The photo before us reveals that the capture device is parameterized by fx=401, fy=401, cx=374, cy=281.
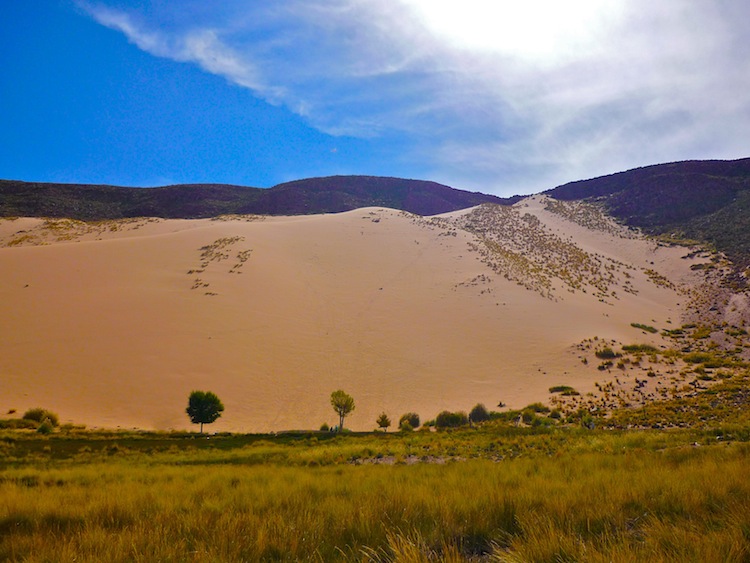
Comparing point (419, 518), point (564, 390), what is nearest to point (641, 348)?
point (564, 390)

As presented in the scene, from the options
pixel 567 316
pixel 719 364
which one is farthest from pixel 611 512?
pixel 567 316

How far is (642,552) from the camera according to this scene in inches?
101

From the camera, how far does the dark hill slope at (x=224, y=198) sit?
81188 mm

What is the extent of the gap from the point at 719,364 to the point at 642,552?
1170 inches

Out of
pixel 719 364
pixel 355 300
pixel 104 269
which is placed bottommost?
pixel 719 364

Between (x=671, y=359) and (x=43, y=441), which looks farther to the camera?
(x=671, y=359)

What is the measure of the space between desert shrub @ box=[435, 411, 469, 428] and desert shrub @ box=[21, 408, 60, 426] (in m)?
21.9

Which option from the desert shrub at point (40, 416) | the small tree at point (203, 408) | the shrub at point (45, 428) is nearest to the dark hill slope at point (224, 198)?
the desert shrub at point (40, 416)

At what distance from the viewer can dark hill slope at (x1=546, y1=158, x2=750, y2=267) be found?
2169 inches

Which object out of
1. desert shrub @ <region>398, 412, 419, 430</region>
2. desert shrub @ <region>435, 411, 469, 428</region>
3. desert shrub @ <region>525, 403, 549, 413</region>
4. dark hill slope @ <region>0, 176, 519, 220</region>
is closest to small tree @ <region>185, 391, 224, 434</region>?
desert shrub @ <region>398, 412, 419, 430</region>

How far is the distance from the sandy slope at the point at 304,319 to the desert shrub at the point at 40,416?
106cm

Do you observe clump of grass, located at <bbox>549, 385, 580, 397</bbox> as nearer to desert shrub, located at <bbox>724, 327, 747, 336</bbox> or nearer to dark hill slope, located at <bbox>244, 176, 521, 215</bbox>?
desert shrub, located at <bbox>724, 327, 747, 336</bbox>

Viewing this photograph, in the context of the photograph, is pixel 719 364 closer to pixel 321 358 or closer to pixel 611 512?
pixel 321 358

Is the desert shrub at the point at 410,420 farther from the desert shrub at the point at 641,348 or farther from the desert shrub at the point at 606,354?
the desert shrub at the point at 641,348
